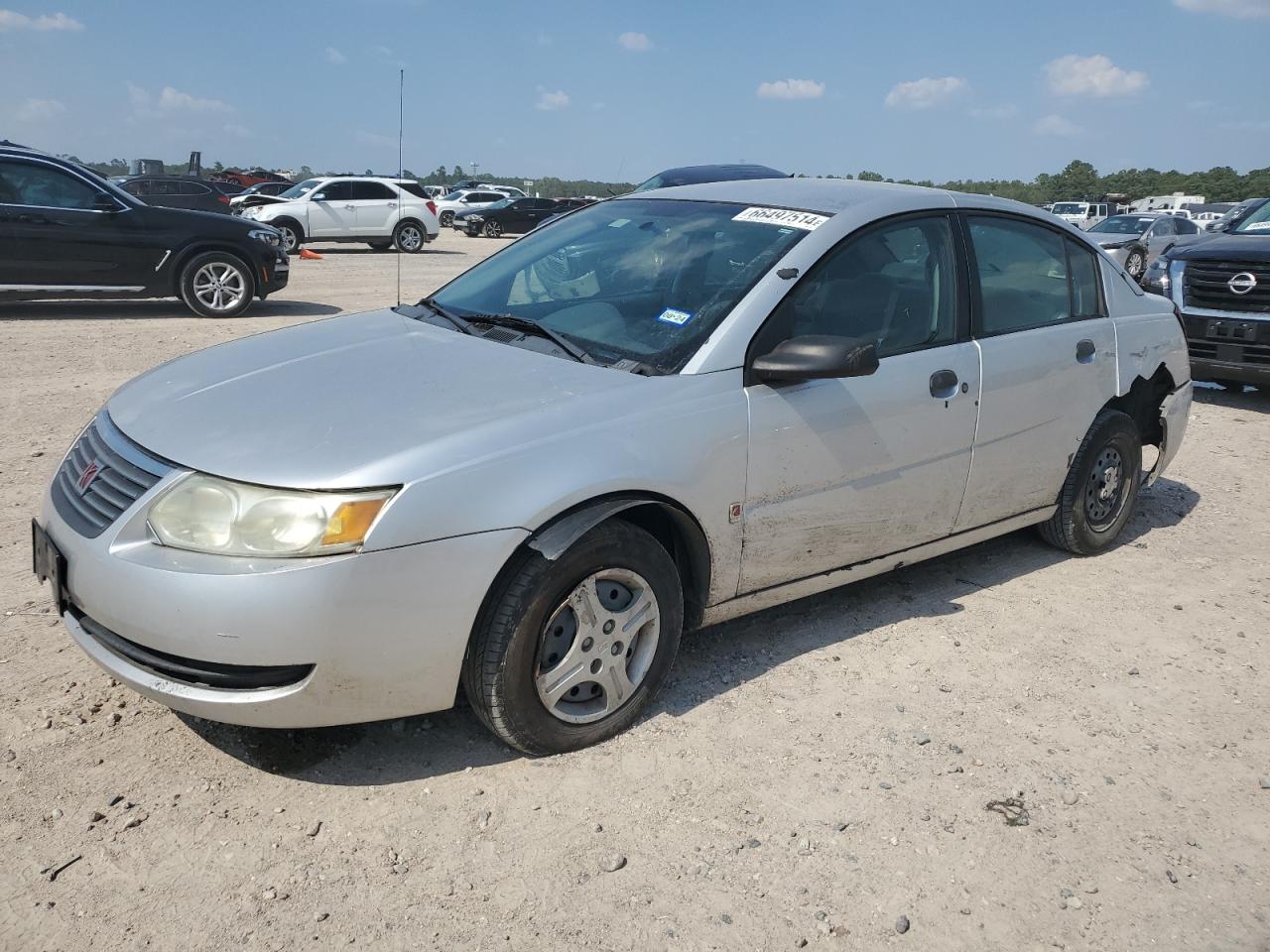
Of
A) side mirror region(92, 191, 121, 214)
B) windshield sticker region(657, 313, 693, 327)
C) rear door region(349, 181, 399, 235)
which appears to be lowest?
windshield sticker region(657, 313, 693, 327)

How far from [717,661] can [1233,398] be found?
25.0ft

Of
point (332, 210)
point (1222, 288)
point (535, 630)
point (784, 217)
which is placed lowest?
point (535, 630)

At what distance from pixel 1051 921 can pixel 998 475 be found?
2.12m

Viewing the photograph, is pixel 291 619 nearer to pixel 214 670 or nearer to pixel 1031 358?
pixel 214 670

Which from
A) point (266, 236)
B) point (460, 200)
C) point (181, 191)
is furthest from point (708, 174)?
point (460, 200)

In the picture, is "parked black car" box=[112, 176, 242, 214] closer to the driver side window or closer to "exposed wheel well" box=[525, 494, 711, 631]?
the driver side window

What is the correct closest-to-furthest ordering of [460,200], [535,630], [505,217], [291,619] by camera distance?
[291,619], [535,630], [505,217], [460,200]

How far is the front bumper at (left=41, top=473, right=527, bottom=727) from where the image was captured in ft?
8.77

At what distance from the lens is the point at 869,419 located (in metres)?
3.76

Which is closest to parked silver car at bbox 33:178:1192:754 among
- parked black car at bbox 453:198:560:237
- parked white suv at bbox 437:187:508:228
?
parked black car at bbox 453:198:560:237

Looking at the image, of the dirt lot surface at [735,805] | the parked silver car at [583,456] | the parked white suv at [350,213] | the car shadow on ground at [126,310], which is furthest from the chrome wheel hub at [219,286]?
the parked white suv at [350,213]

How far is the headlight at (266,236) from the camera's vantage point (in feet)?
38.3

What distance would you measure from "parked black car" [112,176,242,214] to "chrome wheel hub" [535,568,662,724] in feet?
82.2

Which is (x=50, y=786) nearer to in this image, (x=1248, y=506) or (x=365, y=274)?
(x=1248, y=506)
